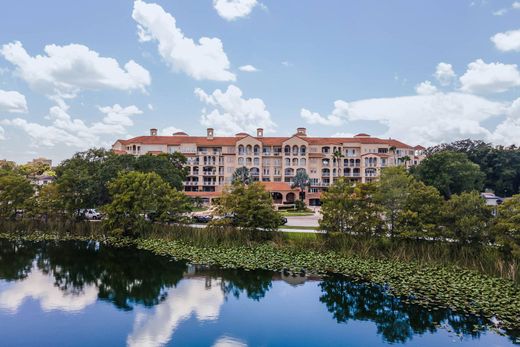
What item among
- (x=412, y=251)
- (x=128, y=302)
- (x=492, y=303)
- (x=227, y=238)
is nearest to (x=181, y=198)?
(x=227, y=238)

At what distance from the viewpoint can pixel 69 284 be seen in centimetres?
2017

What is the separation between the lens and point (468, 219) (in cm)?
2162

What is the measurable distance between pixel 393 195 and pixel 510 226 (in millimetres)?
6868

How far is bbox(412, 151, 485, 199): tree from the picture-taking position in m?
50.3

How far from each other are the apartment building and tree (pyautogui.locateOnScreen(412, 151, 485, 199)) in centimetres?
1722

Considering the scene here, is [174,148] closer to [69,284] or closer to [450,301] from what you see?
[69,284]

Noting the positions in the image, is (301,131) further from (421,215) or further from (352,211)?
(421,215)

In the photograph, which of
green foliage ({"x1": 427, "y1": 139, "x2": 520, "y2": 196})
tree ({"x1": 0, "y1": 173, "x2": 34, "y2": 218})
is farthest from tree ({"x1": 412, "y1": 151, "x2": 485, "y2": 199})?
tree ({"x1": 0, "y1": 173, "x2": 34, "y2": 218})

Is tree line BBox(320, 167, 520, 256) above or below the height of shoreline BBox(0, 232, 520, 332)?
above

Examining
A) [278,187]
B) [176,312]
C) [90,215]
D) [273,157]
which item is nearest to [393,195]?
[176,312]

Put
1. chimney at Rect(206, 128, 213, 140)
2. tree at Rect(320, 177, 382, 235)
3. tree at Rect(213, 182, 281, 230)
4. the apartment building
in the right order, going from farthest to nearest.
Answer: chimney at Rect(206, 128, 213, 140), the apartment building, tree at Rect(213, 182, 281, 230), tree at Rect(320, 177, 382, 235)

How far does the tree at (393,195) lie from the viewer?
24438 millimetres

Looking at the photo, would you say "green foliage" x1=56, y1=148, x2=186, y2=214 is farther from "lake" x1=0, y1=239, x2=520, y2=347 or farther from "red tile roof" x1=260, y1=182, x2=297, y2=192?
"red tile roof" x1=260, y1=182, x2=297, y2=192

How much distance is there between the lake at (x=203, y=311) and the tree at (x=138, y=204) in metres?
7.37
